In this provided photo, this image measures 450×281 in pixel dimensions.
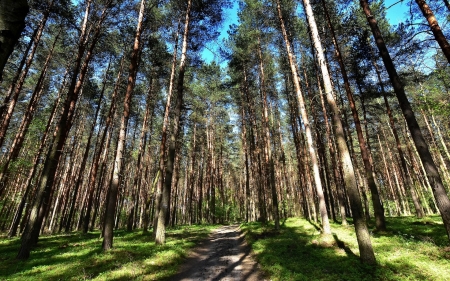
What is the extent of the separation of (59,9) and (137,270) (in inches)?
637

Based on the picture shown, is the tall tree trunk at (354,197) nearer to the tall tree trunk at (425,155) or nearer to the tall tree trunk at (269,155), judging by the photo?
the tall tree trunk at (425,155)

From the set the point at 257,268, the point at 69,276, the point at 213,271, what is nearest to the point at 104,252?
the point at 69,276

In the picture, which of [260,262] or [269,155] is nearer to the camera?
[260,262]

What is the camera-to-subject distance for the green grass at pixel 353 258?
251 inches

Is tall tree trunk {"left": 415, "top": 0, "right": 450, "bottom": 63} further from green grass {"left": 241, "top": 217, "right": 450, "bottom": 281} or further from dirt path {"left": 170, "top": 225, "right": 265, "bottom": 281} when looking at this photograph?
dirt path {"left": 170, "top": 225, "right": 265, "bottom": 281}

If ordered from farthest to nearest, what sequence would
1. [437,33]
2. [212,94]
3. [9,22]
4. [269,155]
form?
[212,94] → [269,155] → [437,33] → [9,22]

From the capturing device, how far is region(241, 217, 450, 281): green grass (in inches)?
251

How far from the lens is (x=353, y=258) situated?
25.5ft

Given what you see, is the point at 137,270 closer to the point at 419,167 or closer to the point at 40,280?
the point at 40,280

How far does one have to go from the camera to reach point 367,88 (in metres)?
19.2

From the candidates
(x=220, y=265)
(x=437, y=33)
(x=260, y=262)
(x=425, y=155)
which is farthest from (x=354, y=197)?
(x=437, y=33)

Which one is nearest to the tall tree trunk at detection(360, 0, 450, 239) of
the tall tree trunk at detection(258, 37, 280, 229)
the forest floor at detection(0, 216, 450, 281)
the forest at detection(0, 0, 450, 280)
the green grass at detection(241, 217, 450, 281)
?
the forest at detection(0, 0, 450, 280)

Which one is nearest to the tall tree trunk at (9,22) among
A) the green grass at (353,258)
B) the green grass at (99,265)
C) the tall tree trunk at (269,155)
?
the green grass at (99,265)

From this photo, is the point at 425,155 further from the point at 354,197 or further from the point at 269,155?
the point at 269,155
